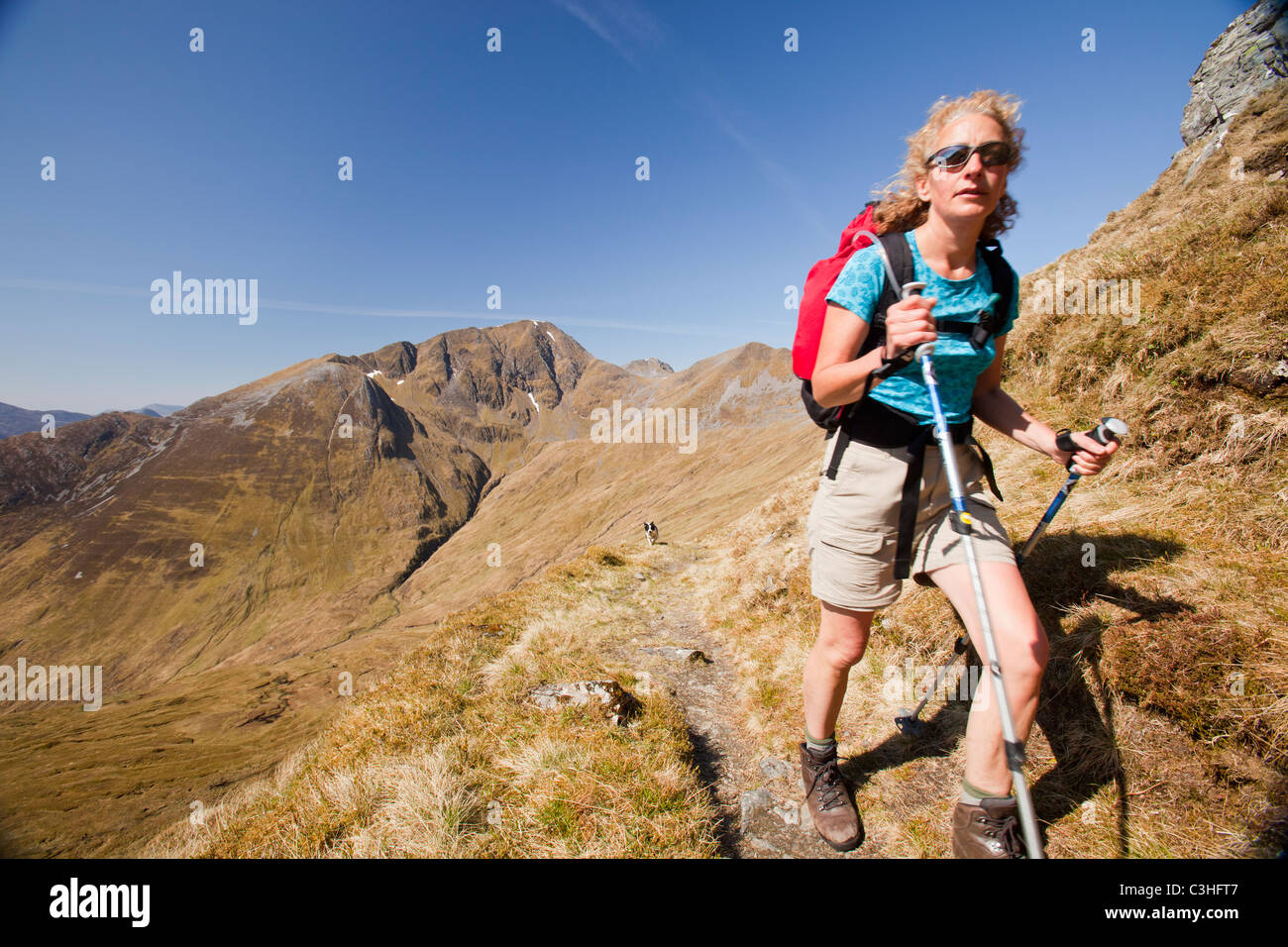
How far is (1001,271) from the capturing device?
3.21 meters

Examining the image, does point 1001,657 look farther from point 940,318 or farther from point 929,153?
point 929,153

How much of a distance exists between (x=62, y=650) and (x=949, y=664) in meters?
239

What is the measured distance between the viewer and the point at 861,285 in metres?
2.87

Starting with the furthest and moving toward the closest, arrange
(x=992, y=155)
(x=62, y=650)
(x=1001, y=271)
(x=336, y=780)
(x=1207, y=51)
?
(x=62, y=650)
(x=1207, y=51)
(x=336, y=780)
(x=1001, y=271)
(x=992, y=155)

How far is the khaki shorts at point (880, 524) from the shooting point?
312 cm

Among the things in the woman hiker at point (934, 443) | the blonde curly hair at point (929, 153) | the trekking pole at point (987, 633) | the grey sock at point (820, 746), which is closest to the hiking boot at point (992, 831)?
the woman hiker at point (934, 443)

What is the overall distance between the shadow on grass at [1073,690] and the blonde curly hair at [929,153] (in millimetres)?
3567

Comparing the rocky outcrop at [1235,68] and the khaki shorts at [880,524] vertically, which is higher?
the rocky outcrop at [1235,68]

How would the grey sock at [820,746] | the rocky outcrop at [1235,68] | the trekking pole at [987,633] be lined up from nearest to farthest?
the trekking pole at [987,633], the grey sock at [820,746], the rocky outcrop at [1235,68]

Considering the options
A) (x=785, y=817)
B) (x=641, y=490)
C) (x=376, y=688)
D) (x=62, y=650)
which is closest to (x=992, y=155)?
(x=785, y=817)

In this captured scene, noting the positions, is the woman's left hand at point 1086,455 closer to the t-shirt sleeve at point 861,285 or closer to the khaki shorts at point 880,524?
the khaki shorts at point 880,524

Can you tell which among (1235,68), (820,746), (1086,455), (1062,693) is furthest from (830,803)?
(1235,68)
